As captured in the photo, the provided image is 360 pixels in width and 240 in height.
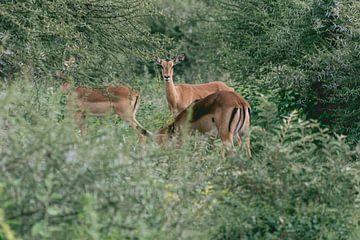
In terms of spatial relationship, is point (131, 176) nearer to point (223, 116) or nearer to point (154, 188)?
point (154, 188)

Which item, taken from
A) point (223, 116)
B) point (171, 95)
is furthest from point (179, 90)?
point (223, 116)

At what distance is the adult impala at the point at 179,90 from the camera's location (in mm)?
14953

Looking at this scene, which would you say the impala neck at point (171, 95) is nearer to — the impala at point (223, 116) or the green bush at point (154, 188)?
the impala at point (223, 116)

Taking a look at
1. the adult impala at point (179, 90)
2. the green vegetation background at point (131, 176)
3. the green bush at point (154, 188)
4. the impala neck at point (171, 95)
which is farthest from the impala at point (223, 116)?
the green bush at point (154, 188)

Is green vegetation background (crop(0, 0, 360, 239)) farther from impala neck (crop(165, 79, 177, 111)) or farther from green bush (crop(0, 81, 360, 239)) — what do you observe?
impala neck (crop(165, 79, 177, 111))

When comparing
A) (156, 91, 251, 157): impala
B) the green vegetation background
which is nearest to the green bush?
the green vegetation background

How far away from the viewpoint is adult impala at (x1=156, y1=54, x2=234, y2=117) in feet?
49.1

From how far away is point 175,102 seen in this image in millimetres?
14961

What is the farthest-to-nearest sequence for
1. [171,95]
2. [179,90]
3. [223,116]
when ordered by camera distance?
[179,90] → [171,95] → [223,116]

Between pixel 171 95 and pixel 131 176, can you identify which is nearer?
pixel 131 176

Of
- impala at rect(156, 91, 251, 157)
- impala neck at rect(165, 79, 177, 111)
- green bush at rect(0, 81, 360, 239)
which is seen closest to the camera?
green bush at rect(0, 81, 360, 239)

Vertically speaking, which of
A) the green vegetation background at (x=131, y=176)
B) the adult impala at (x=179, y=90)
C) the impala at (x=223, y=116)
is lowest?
the adult impala at (x=179, y=90)

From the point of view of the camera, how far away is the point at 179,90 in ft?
50.1

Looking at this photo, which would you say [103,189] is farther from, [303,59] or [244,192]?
[303,59]
